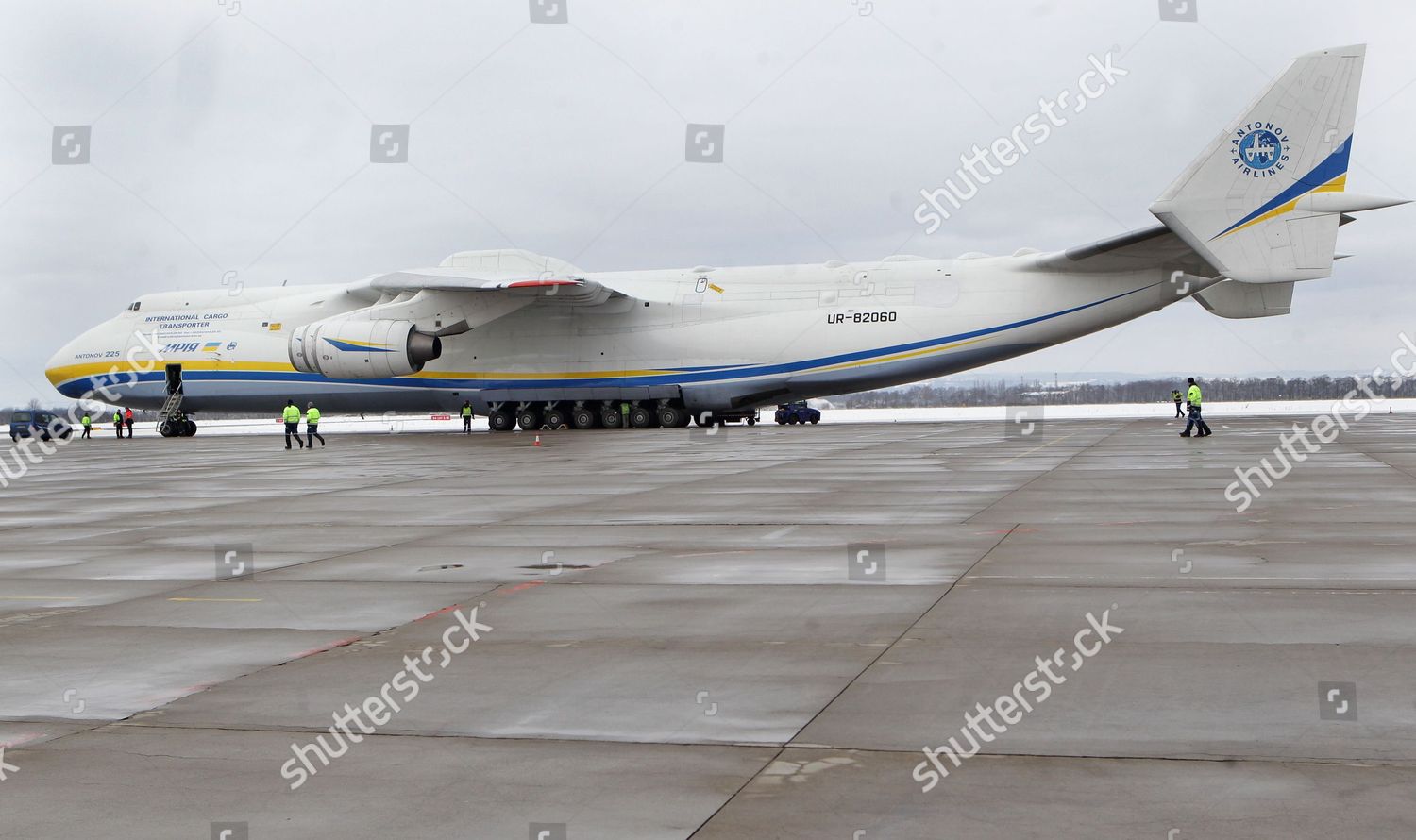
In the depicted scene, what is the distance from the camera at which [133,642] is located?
7.39 meters

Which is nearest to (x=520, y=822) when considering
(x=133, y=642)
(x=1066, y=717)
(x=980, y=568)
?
(x=1066, y=717)

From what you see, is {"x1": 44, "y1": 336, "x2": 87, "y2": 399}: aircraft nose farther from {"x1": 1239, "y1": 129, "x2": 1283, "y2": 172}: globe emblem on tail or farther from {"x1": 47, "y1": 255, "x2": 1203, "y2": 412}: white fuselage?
{"x1": 1239, "y1": 129, "x2": 1283, "y2": 172}: globe emblem on tail

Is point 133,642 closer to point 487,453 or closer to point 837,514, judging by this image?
point 837,514

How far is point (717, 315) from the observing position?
37438mm

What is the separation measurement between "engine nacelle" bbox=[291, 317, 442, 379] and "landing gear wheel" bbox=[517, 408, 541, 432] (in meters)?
4.61

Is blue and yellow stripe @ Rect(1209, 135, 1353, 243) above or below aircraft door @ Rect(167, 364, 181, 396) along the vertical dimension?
above

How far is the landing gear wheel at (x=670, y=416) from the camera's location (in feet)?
128

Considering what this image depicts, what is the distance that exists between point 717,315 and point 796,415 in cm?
1056

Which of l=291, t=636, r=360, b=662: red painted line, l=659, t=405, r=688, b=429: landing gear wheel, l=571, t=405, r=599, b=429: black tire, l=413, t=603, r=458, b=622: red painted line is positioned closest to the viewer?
l=291, t=636, r=360, b=662: red painted line

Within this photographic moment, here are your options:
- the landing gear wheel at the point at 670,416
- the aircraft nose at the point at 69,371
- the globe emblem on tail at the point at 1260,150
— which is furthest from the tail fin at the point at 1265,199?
the aircraft nose at the point at 69,371

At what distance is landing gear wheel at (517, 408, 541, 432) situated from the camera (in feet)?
133

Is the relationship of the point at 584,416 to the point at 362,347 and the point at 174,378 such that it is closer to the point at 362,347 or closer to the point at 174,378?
the point at 362,347

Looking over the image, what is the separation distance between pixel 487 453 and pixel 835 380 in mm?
12638

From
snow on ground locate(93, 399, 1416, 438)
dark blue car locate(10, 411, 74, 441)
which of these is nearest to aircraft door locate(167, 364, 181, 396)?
snow on ground locate(93, 399, 1416, 438)
